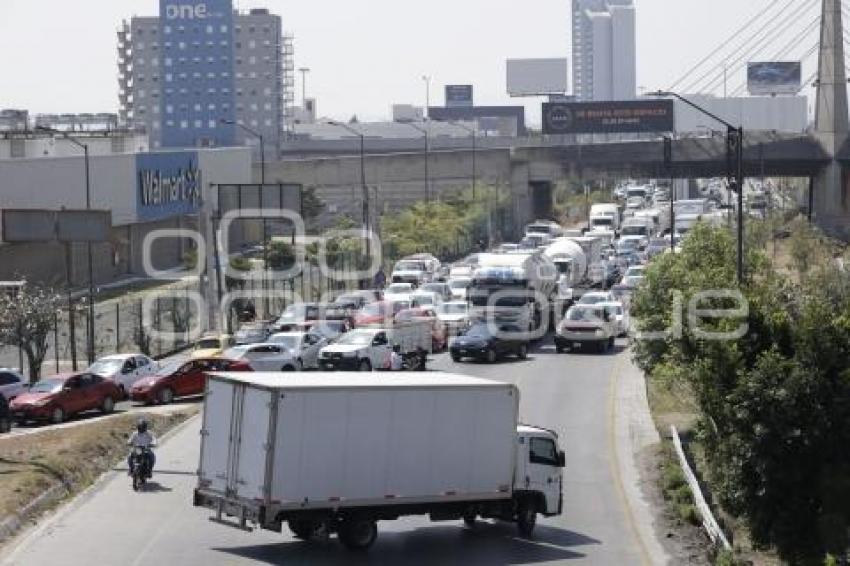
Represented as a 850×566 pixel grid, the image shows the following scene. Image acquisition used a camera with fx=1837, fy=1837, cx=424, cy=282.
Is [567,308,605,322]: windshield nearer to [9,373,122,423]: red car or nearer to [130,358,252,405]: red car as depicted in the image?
[130,358,252,405]: red car

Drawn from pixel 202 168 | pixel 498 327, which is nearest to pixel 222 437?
pixel 498 327

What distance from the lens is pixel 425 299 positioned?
64.2m

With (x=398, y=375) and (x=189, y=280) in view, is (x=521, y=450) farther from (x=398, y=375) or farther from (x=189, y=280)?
(x=189, y=280)

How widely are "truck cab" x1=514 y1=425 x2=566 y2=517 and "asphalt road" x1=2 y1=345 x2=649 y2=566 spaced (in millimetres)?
503

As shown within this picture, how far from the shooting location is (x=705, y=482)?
34094 mm

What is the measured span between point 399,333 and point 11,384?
12520 millimetres

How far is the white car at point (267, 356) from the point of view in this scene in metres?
49.2

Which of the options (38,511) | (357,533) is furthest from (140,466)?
(357,533)

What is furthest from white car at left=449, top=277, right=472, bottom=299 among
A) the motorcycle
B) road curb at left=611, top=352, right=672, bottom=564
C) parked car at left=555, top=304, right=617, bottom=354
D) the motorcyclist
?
the motorcycle

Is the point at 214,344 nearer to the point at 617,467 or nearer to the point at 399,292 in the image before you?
the point at 399,292

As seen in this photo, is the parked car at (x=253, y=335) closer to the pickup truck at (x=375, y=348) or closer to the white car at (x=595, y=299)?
the pickup truck at (x=375, y=348)

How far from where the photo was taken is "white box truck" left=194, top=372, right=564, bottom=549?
25031mm

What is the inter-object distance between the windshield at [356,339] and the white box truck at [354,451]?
23492 mm

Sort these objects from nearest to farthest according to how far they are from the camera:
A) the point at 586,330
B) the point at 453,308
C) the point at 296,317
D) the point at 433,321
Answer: the point at 433,321, the point at 586,330, the point at 296,317, the point at 453,308
